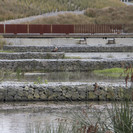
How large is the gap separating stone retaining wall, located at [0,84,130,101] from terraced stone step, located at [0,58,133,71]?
9.81m

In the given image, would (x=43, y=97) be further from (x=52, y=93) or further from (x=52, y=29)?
(x=52, y=29)

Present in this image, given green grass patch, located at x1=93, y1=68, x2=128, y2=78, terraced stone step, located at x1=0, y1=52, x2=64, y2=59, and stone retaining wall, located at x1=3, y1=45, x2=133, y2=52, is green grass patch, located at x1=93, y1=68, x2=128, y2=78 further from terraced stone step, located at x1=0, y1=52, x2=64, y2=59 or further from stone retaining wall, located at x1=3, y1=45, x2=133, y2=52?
stone retaining wall, located at x1=3, y1=45, x2=133, y2=52

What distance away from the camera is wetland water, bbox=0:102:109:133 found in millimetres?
9711

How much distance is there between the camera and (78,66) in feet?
79.1

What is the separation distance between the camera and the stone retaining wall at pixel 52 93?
13.5 metres

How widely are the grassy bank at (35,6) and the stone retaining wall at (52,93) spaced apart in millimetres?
48038

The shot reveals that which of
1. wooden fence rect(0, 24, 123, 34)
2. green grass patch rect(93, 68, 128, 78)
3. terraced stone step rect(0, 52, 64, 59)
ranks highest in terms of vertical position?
wooden fence rect(0, 24, 123, 34)

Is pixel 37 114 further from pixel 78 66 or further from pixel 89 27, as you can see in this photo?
pixel 89 27

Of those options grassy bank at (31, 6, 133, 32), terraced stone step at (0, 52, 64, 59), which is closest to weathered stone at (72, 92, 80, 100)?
terraced stone step at (0, 52, 64, 59)

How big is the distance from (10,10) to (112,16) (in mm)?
14723

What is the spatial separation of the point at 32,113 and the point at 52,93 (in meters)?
2.17

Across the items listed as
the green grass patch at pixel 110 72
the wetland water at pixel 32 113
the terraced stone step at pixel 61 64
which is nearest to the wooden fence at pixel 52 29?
the terraced stone step at pixel 61 64

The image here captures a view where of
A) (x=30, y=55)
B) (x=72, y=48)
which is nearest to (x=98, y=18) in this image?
(x=72, y=48)

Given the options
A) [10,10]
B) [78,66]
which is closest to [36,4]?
[10,10]
